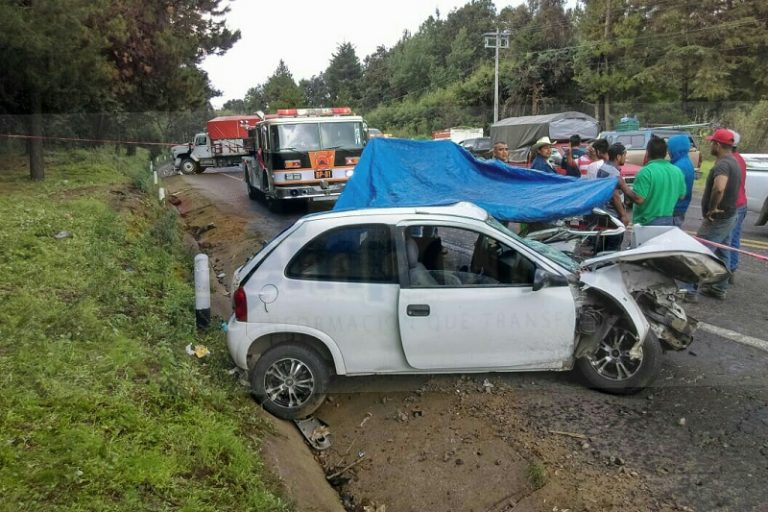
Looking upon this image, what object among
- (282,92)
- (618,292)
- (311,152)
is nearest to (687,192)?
(618,292)

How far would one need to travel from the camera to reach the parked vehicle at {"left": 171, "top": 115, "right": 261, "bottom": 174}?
33.6 m

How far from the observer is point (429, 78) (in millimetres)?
73625

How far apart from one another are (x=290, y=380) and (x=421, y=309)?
111 centimetres

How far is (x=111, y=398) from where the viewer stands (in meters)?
3.74

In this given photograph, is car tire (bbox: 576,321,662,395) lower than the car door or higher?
lower

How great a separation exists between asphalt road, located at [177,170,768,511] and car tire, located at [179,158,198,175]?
30644 millimetres

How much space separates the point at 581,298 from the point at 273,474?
2502 millimetres

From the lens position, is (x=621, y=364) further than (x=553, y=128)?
No

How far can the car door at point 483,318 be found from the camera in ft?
14.4

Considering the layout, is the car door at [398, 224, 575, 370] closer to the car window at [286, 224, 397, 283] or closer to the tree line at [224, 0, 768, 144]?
the car window at [286, 224, 397, 283]

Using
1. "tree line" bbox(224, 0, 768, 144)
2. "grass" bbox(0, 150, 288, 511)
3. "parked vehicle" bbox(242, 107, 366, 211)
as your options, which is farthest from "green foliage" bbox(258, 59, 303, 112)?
"grass" bbox(0, 150, 288, 511)

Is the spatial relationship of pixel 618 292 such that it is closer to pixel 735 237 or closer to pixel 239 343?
pixel 239 343

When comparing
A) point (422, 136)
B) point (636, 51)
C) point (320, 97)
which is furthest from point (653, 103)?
point (320, 97)

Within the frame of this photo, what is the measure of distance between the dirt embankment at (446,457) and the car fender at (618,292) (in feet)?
3.06
